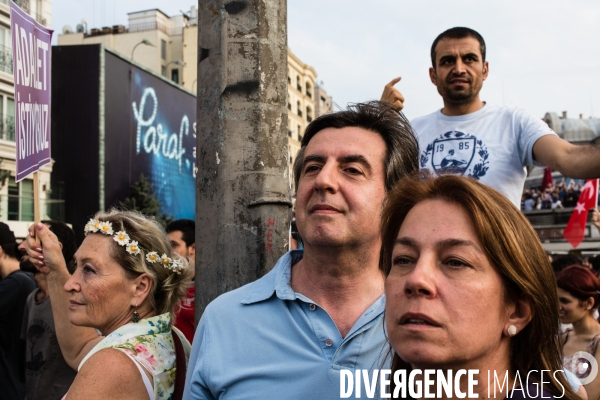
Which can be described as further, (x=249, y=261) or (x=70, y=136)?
(x=70, y=136)

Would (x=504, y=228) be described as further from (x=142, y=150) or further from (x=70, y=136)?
(x=142, y=150)

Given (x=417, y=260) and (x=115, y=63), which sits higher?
(x=115, y=63)

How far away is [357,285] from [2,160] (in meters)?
29.9

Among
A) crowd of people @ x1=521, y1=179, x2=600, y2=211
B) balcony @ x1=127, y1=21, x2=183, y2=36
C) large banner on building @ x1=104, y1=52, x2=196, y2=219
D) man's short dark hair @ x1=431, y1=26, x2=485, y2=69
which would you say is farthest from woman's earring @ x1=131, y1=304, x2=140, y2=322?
balcony @ x1=127, y1=21, x2=183, y2=36

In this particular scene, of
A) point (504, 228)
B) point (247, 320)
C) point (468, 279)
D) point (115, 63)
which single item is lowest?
point (247, 320)

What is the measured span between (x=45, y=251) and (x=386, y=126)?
A: 2.03 meters

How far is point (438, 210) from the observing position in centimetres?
198

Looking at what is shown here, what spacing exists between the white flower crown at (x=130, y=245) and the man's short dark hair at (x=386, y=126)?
94 centimetres

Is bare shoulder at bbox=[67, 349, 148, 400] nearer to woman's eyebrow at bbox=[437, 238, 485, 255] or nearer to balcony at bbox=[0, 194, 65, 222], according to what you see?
woman's eyebrow at bbox=[437, 238, 485, 255]

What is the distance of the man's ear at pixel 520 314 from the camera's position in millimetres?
1879

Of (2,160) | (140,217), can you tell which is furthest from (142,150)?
(140,217)

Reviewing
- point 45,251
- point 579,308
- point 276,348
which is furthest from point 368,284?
point 579,308

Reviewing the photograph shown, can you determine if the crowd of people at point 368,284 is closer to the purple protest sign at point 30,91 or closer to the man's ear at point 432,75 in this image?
the man's ear at point 432,75

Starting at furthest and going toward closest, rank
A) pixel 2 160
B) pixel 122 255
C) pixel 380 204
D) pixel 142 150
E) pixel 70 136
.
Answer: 1. pixel 142 150
2. pixel 70 136
3. pixel 2 160
4. pixel 122 255
5. pixel 380 204
